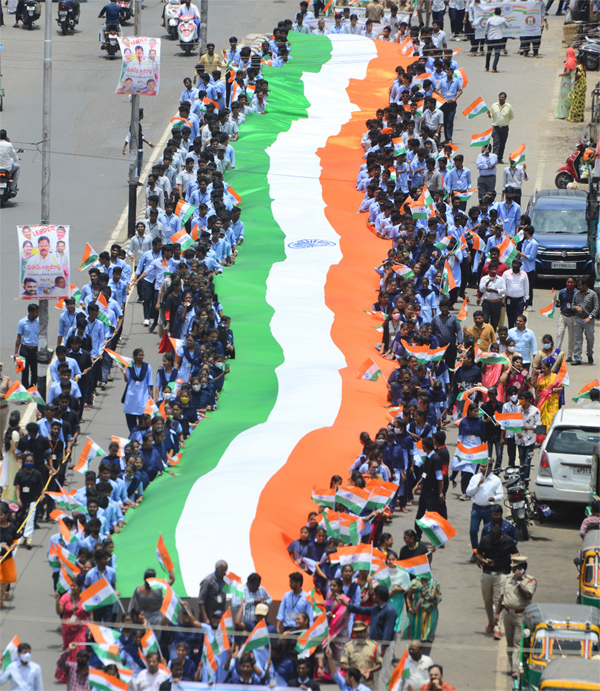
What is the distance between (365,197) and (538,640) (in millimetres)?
14656

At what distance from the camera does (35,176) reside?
1228 inches

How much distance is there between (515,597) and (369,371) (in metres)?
6.10

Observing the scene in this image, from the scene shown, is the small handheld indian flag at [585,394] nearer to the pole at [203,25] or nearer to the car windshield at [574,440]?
the car windshield at [574,440]

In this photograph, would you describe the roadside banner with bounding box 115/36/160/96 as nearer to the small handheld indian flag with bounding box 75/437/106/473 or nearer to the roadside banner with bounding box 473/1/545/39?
the small handheld indian flag with bounding box 75/437/106/473

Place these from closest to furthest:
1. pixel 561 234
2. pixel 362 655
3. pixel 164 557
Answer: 1. pixel 362 655
2. pixel 164 557
3. pixel 561 234

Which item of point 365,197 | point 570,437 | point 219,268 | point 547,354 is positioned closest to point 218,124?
point 365,197

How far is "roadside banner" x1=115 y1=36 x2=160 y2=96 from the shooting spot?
2628 cm

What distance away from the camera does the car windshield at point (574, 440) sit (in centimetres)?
1816

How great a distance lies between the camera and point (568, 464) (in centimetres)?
1795

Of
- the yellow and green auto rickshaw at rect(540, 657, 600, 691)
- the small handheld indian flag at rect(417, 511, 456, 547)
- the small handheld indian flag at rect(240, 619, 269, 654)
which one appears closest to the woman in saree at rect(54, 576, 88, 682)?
the small handheld indian flag at rect(240, 619, 269, 654)

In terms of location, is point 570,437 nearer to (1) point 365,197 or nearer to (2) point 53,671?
(2) point 53,671

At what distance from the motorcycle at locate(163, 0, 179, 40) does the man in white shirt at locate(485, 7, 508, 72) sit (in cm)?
806

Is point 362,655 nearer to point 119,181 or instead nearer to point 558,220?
point 558,220

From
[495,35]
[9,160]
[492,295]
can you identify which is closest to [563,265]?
[492,295]
